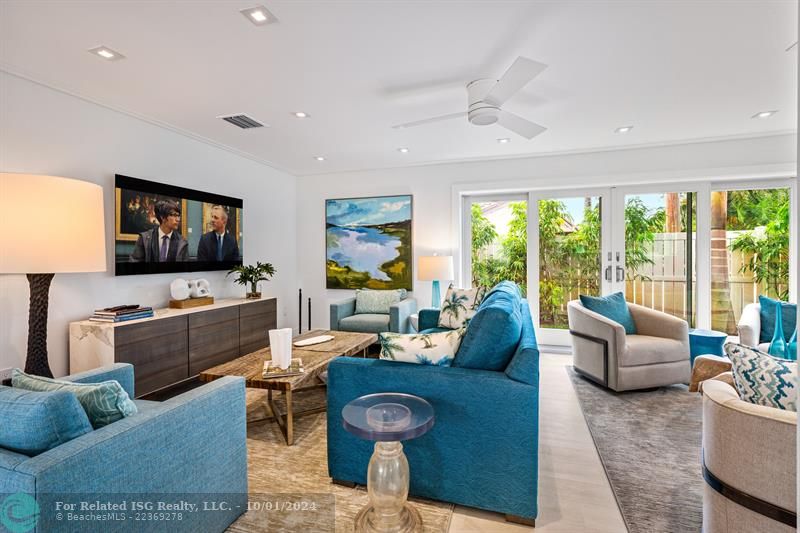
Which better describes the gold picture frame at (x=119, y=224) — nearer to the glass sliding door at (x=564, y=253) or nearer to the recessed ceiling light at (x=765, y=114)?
the glass sliding door at (x=564, y=253)

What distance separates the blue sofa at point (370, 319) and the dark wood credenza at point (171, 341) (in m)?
0.88

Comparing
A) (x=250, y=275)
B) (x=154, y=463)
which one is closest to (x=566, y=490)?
(x=154, y=463)

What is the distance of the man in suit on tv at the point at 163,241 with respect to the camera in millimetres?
3590

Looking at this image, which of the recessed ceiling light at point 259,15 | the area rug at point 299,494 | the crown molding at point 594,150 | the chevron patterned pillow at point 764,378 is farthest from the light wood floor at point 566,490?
the crown molding at point 594,150

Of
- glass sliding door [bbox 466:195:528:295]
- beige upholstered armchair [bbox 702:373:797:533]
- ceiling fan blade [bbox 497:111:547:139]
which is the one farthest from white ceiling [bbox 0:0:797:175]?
beige upholstered armchair [bbox 702:373:797:533]

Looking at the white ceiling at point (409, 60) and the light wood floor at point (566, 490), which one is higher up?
the white ceiling at point (409, 60)

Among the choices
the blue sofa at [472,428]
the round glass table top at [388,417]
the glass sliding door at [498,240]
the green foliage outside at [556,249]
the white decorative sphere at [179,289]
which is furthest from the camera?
the glass sliding door at [498,240]

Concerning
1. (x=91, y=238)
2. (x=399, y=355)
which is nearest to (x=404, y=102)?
(x=399, y=355)

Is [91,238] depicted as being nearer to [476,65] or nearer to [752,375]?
[476,65]

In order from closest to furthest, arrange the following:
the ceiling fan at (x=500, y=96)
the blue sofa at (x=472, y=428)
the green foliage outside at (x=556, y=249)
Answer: the blue sofa at (x=472, y=428), the ceiling fan at (x=500, y=96), the green foliage outside at (x=556, y=249)

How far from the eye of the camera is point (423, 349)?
1.96 metres

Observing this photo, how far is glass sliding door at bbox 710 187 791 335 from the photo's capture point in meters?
4.39

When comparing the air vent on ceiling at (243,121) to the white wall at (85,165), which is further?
the air vent on ceiling at (243,121)

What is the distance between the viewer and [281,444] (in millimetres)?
2553
